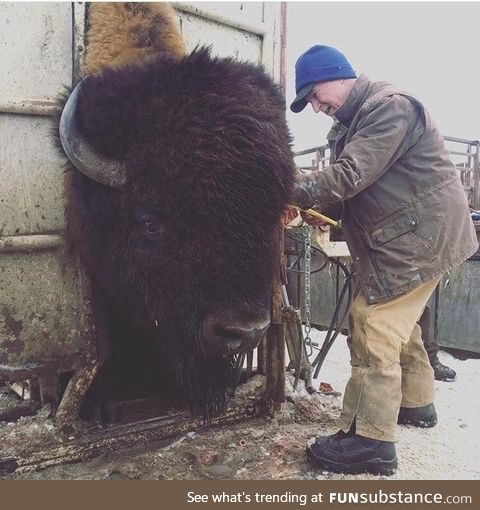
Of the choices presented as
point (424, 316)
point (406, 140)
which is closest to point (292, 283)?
point (424, 316)

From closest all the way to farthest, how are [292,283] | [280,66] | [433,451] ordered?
[433,451] < [280,66] < [292,283]

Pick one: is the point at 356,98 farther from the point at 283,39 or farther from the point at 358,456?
the point at 358,456

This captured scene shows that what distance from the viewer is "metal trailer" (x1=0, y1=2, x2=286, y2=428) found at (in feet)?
9.46

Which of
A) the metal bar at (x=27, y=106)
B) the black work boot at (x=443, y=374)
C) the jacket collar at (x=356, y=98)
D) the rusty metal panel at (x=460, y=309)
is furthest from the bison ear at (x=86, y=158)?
the rusty metal panel at (x=460, y=309)

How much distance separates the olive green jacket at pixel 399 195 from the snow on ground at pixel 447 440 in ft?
3.71

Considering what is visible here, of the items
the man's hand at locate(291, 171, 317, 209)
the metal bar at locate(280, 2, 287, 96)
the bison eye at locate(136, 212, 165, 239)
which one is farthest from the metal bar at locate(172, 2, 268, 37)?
the bison eye at locate(136, 212, 165, 239)

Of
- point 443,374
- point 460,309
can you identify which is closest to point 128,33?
point 443,374

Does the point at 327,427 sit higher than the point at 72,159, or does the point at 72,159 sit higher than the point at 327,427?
the point at 72,159

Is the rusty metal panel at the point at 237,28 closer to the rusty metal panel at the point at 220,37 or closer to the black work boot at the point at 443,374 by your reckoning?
the rusty metal panel at the point at 220,37

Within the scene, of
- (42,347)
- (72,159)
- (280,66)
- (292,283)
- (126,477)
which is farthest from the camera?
(292,283)

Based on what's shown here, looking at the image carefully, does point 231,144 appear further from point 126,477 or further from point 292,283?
point 292,283

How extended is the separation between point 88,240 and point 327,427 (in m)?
2.18

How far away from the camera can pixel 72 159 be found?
258 cm

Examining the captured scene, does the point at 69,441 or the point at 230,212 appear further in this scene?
the point at 69,441
